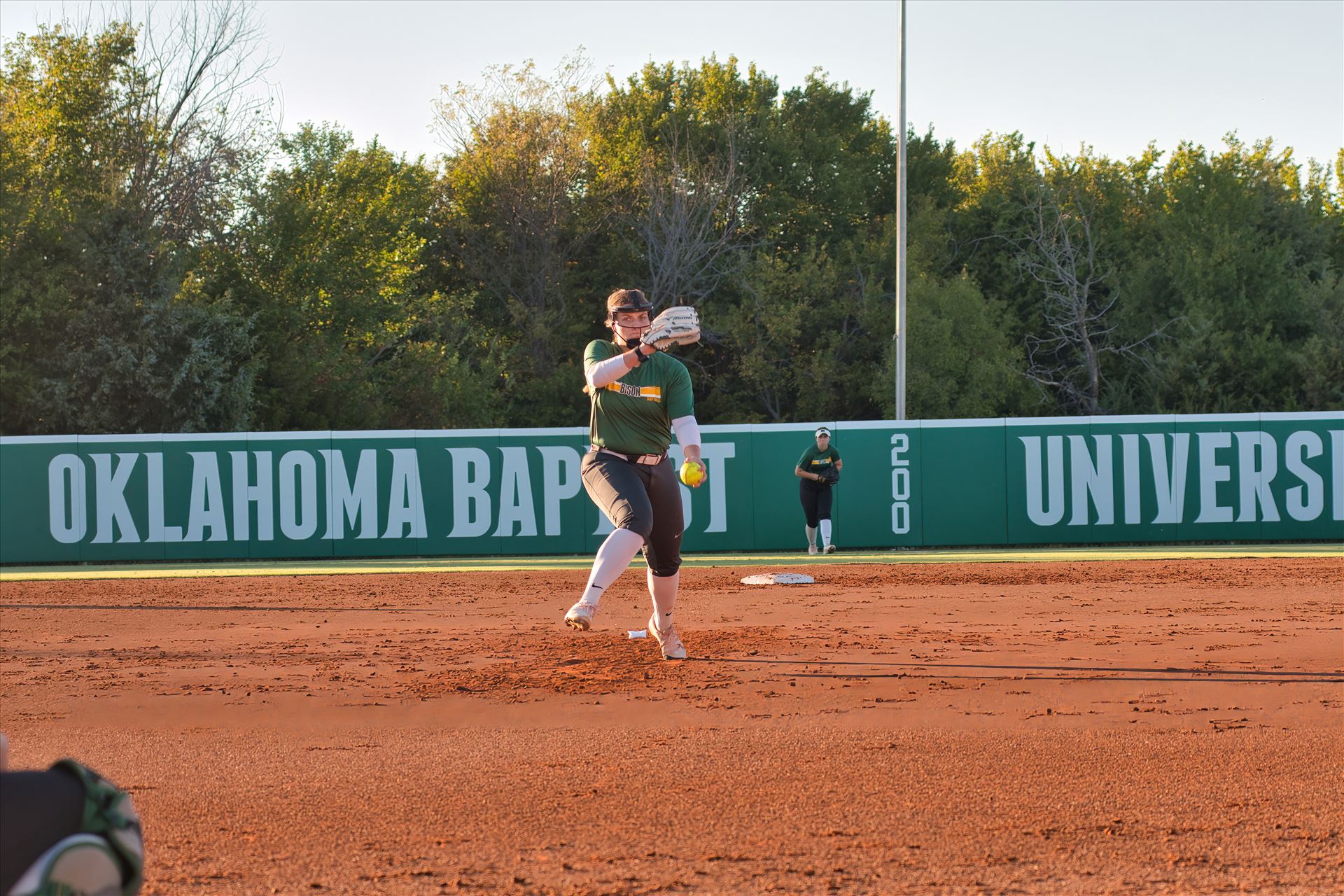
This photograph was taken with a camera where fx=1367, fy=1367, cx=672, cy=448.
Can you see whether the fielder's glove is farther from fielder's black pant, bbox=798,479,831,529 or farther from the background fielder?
fielder's black pant, bbox=798,479,831,529

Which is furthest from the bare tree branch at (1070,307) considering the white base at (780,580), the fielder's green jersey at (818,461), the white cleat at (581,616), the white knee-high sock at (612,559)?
the white cleat at (581,616)

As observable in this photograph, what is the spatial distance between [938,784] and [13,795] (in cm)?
379

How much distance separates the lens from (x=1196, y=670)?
781 centimetres

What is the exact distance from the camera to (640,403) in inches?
302

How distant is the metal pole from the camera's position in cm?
2639

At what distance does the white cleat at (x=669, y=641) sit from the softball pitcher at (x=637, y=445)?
34 centimetres

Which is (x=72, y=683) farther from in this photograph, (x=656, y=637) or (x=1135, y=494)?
(x=1135, y=494)

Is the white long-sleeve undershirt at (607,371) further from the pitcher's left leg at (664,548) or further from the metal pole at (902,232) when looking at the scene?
the metal pole at (902,232)

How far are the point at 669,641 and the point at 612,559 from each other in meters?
1.03

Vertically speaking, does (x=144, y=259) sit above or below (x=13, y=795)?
above

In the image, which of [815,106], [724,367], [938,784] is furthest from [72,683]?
[815,106]

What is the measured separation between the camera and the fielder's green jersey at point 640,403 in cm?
764

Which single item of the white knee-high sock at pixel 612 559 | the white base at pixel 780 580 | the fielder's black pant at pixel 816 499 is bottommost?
the white base at pixel 780 580

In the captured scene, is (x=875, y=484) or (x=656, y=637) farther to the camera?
(x=875, y=484)
